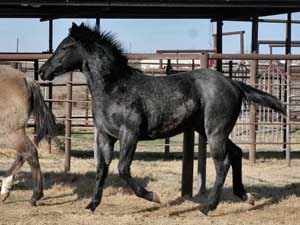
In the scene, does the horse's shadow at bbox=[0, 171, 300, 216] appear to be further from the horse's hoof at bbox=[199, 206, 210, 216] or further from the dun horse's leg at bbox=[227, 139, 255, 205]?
the horse's hoof at bbox=[199, 206, 210, 216]

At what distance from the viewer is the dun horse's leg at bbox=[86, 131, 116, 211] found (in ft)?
22.6

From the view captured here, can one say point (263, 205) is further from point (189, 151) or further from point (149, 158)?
point (149, 158)

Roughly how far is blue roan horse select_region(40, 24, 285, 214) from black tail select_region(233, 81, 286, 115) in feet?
0.63

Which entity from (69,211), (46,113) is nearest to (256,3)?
(46,113)

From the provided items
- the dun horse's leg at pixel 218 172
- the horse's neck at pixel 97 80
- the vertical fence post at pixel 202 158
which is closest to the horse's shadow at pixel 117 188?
the vertical fence post at pixel 202 158

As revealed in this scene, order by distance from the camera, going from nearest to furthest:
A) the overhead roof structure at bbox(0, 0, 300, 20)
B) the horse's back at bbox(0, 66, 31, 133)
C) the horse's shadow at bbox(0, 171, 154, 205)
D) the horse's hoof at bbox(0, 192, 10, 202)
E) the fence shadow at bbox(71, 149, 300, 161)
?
the horse's back at bbox(0, 66, 31, 133) < the horse's hoof at bbox(0, 192, 10, 202) < the horse's shadow at bbox(0, 171, 154, 205) < the overhead roof structure at bbox(0, 0, 300, 20) < the fence shadow at bbox(71, 149, 300, 161)

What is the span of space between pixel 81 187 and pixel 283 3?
594 centimetres

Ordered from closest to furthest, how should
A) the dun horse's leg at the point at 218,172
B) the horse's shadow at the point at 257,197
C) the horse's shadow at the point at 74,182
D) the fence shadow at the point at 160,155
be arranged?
the dun horse's leg at the point at 218,172 < the horse's shadow at the point at 257,197 < the horse's shadow at the point at 74,182 < the fence shadow at the point at 160,155

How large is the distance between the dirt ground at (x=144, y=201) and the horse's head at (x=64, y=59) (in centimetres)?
170

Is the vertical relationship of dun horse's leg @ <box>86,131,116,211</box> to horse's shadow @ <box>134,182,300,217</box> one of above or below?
above

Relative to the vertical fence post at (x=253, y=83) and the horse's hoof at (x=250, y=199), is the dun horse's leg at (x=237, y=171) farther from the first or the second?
the vertical fence post at (x=253, y=83)

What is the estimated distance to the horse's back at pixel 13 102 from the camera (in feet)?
23.5

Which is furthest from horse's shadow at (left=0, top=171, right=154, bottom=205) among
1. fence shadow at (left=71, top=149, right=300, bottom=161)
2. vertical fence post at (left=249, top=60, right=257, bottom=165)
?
fence shadow at (left=71, top=149, right=300, bottom=161)

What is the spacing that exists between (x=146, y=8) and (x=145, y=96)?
20.8 ft
